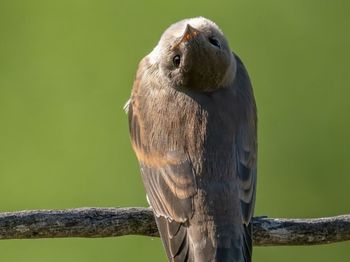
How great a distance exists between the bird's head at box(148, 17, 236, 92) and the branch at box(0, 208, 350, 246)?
82cm

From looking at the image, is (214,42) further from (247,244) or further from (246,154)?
(247,244)

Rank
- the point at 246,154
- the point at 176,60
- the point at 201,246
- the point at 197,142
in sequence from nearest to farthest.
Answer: the point at 201,246 < the point at 197,142 < the point at 246,154 < the point at 176,60

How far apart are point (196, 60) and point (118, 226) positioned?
1116mm

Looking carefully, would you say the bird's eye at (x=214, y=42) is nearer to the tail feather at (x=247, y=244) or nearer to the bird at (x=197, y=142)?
the bird at (x=197, y=142)

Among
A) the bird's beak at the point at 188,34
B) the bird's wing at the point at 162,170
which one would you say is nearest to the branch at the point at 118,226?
the bird's wing at the point at 162,170

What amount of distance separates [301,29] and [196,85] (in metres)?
2.70

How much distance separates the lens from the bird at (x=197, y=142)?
709cm

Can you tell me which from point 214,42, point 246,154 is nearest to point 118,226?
point 246,154

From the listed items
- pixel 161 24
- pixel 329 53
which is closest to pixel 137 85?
pixel 161 24

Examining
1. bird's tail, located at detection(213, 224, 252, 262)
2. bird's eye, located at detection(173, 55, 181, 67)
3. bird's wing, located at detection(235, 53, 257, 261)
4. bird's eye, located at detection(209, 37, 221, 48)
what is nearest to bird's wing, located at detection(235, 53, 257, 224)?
bird's wing, located at detection(235, 53, 257, 261)

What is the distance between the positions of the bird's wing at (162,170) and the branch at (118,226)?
0.47 ft

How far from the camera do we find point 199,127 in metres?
7.42

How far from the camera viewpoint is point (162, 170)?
739cm

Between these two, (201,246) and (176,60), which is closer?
(201,246)
